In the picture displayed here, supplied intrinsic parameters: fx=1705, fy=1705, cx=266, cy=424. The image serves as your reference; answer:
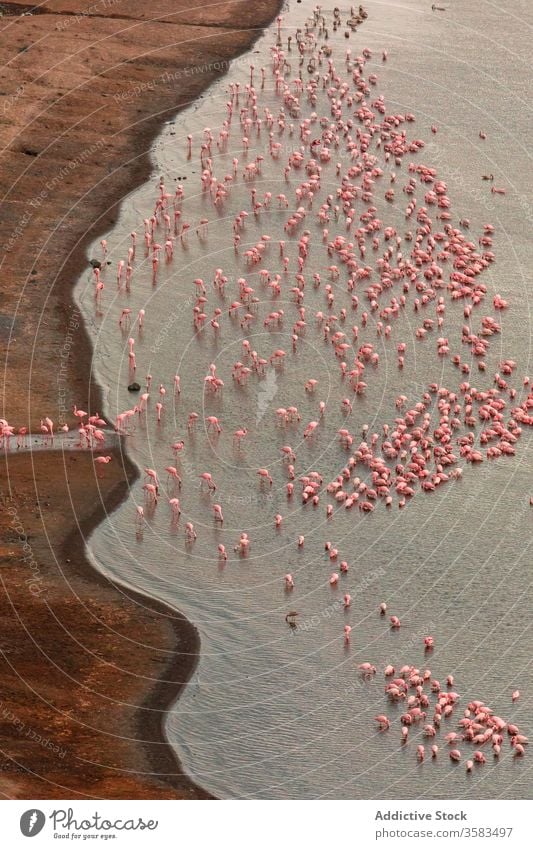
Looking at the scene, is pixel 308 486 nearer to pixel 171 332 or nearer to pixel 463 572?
pixel 463 572

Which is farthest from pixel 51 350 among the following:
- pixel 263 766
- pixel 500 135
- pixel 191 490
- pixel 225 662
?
pixel 500 135

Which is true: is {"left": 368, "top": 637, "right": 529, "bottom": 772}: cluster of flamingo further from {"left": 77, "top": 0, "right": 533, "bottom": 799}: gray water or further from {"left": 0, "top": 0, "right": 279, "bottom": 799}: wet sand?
{"left": 0, "top": 0, "right": 279, "bottom": 799}: wet sand

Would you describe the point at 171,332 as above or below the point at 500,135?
below

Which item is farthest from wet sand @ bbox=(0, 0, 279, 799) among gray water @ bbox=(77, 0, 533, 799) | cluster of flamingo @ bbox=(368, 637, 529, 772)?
cluster of flamingo @ bbox=(368, 637, 529, 772)

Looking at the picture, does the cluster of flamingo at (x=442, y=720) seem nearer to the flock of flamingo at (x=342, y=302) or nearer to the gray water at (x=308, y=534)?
the flock of flamingo at (x=342, y=302)

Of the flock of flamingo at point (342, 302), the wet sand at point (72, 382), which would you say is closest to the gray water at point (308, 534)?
the flock of flamingo at point (342, 302)

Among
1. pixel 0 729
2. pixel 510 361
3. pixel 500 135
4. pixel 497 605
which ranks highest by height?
pixel 500 135

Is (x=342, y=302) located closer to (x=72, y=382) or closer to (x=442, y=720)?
(x=72, y=382)

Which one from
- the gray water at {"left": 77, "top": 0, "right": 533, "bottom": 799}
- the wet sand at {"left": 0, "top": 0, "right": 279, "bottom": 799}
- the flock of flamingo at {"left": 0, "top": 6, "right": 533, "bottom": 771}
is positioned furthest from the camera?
the flock of flamingo at {"left": 0, "top": 6, "right": 533, "bottom": 771}
